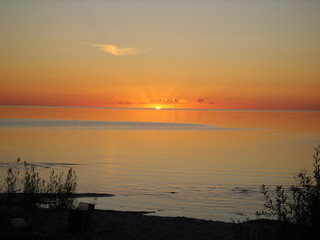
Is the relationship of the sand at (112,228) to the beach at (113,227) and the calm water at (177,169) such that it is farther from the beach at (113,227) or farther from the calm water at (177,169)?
the calm water at (177,169)

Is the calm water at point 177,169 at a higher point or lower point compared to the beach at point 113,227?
higher

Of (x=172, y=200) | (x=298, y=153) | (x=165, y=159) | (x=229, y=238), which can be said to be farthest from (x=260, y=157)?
(x=229, y=238)

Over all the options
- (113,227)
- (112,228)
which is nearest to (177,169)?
(113,227)

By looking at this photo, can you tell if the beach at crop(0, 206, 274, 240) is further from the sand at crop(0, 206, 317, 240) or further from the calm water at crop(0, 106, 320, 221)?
the calm water at crop(0, 106, 320, 221)

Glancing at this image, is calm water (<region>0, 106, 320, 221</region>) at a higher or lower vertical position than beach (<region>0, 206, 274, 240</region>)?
higher

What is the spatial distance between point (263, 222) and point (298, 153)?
19.9m

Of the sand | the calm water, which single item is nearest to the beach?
the sand

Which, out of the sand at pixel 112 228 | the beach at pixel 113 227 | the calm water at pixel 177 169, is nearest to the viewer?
the sand at pixel 112 228

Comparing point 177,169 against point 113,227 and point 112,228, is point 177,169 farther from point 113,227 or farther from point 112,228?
point 112,228

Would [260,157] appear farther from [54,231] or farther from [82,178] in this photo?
[54,231]

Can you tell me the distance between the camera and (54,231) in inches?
355

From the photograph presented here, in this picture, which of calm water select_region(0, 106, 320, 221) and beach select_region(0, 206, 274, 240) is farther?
calm water select_region(0, 106, 320, 221)

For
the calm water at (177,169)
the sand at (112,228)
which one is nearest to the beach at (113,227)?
the sand at (112,228)

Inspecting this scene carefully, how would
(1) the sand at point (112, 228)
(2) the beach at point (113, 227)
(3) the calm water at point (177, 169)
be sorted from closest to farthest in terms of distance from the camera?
(1) the sand at point (112, 228), (2) the beach at point (113, 227), (3) the calm water at point (177, 169)
